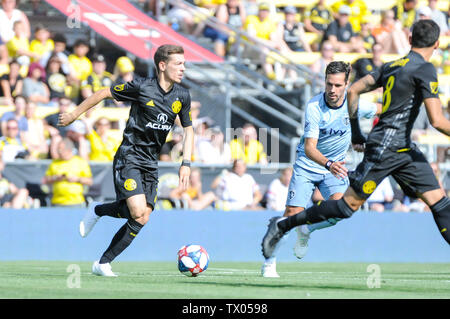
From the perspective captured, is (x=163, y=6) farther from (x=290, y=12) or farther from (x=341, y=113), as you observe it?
(x=341, y=113)

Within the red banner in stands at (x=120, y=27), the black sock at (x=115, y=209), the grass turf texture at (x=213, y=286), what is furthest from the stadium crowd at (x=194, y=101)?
the grass turf texture at (x=213, y=286)

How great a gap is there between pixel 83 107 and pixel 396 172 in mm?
3305

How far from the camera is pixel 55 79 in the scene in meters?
18.4

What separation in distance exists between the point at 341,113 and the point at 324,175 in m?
0.79

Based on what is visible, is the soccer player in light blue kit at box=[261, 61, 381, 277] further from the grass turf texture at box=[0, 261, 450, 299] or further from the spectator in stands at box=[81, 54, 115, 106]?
the spectator in stands at box=[81, 54, 115, 106]

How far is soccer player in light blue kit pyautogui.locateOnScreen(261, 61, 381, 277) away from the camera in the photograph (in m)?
10.3

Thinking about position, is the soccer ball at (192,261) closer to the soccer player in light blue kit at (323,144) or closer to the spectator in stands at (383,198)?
the soccer player in light blue kit at (323,144)

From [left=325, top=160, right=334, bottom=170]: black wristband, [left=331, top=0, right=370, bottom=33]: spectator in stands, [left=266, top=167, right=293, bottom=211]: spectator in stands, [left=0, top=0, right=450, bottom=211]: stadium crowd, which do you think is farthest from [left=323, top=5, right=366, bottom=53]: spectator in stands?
[left=325, top=160, right=334, bottom=170]: black wristband

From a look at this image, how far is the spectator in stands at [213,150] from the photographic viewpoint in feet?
56.0

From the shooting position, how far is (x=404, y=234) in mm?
16969

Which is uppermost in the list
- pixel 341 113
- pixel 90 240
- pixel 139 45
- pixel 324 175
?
pixel 139 45
